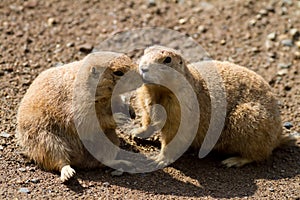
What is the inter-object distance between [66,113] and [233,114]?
1.84 m

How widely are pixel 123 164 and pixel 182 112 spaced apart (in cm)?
84

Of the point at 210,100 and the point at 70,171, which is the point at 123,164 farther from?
the point at 210,100

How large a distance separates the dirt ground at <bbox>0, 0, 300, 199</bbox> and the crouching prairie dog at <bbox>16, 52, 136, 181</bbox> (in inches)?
7.1

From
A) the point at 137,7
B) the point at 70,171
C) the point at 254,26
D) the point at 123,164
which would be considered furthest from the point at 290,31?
the point at 70,171

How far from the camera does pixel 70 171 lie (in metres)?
5.94

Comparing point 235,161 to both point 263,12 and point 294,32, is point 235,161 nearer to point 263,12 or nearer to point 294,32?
point 294,32

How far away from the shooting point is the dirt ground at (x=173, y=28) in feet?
19.7

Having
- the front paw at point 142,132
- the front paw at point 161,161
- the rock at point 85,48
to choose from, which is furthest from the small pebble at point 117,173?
the rock at point 85,48

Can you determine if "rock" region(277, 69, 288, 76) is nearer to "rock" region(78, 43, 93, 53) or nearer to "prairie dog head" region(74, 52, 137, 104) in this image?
"rock" region(78, 43, 93, 53)

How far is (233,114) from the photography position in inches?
257

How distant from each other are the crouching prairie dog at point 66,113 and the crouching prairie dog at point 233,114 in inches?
19.3

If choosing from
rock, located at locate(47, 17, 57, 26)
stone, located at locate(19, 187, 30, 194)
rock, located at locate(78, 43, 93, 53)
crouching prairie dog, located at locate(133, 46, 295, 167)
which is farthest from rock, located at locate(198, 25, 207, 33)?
stone, located at locate(19, 187, 30, 194)

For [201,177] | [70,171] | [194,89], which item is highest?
[194,89]

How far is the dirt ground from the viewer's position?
19.7ft
